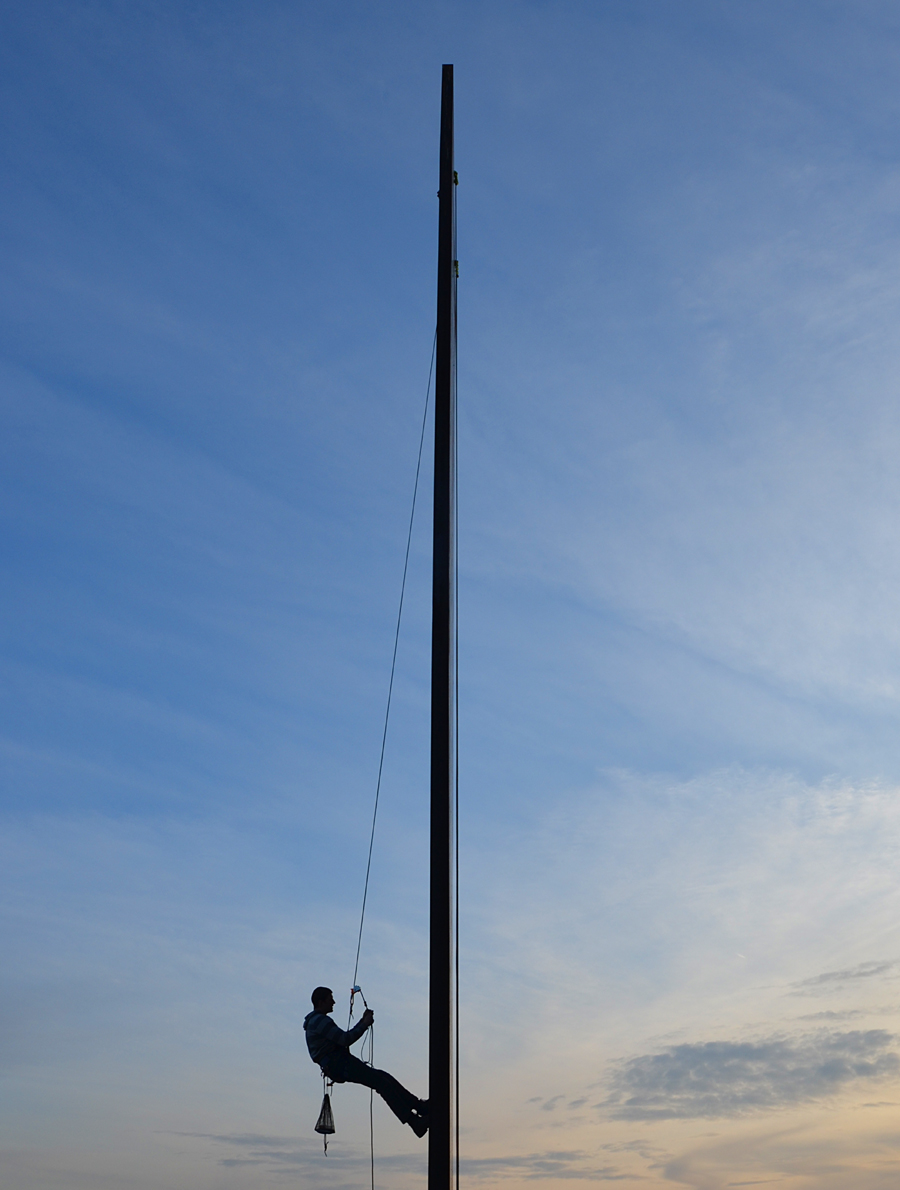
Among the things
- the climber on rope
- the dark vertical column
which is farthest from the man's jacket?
the dark vertical column

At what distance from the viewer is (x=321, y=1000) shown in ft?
30.9

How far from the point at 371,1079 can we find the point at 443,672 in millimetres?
3481

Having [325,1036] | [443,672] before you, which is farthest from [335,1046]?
[443,672]

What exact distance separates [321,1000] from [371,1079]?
79 cm

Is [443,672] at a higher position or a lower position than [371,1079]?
higher

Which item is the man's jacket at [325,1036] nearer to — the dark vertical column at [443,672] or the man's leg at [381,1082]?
the man's leg at [381,1082]

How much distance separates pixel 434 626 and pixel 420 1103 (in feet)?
12.3

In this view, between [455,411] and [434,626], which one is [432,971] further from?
[455,411]

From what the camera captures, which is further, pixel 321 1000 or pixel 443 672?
pixel 321 1000

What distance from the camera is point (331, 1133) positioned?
30.9ft

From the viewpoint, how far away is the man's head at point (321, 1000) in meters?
9.41

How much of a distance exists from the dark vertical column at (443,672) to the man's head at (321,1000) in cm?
224

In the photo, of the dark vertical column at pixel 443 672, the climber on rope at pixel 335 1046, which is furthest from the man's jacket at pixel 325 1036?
the dark vertical column at pixel 443 672

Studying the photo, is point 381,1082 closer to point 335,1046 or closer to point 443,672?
point 335,1046
